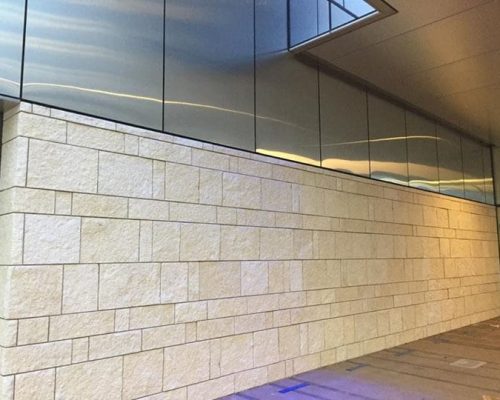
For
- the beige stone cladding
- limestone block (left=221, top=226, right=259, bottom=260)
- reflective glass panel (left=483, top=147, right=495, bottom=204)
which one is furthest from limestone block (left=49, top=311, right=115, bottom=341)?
reflective glass panel (left=483, top=147, right=495, bottom=204)

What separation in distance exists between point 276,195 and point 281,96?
1.14m

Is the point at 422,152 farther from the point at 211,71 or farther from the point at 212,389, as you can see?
the point at 212,389

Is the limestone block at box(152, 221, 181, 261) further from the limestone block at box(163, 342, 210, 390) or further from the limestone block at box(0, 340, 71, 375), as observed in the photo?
the limestone block at box(0, 340, 71, 375)

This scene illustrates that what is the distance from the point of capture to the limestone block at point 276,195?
463cm

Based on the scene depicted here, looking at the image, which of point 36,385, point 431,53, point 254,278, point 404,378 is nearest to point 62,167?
point 36,385

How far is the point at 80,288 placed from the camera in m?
3.23

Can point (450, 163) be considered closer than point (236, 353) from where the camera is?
No

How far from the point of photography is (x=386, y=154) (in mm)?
6543

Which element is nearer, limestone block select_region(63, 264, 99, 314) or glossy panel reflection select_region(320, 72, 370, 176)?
limestone block select_region(63, 264, 99, 314)

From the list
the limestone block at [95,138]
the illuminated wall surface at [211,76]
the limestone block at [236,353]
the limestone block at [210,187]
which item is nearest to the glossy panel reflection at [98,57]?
the illuminated wall surface at [211,76]

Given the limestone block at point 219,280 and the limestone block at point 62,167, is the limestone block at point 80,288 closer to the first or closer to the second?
the limestone block at point 62,167

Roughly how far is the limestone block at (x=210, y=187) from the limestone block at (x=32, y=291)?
1.39 meters

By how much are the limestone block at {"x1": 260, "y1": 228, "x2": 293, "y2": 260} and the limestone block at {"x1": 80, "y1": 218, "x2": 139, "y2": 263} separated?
1398 mm

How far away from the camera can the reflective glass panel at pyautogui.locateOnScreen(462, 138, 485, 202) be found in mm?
8672
